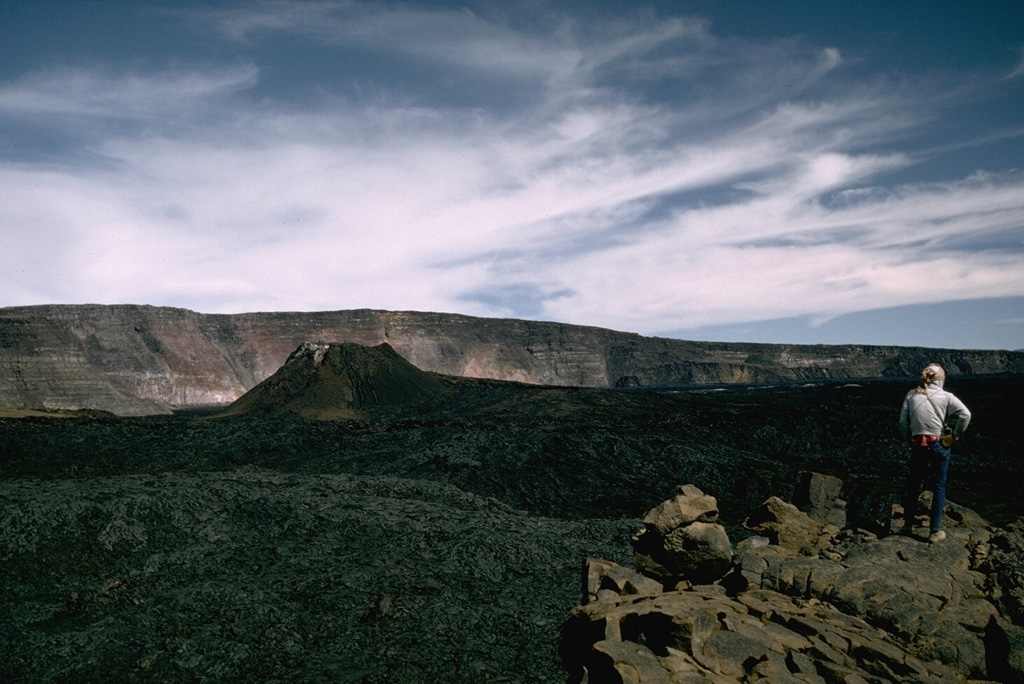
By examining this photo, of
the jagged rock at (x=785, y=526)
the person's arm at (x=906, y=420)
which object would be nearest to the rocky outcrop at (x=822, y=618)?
the jagged rock at (x=785, y=526)

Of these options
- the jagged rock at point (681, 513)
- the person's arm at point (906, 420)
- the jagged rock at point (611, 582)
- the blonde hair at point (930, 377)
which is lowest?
the jagged rock at point (611, 582)

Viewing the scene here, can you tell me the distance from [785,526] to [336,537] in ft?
24.0

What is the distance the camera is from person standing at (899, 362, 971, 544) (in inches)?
251

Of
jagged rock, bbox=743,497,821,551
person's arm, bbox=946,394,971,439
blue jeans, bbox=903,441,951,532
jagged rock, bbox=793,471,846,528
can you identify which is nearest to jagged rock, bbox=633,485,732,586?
jagged rock, bbox=743,497,821,551

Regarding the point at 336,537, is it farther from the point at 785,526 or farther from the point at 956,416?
the point at 956,416

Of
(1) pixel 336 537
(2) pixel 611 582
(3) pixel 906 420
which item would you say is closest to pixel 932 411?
(3) pixel 906 420

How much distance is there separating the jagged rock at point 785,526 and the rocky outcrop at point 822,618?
0.81m

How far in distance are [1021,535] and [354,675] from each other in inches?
295

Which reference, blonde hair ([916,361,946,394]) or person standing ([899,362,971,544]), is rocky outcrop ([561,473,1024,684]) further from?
blonde hair ([916,361,946,394])

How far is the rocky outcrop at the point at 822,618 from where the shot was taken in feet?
14.5

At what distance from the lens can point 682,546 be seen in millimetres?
6898

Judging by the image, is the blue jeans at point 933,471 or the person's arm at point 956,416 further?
the blue jeans at point 933,471

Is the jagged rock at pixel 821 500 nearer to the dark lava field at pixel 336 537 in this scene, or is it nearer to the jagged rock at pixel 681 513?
the dark lava field at pixel 336 537

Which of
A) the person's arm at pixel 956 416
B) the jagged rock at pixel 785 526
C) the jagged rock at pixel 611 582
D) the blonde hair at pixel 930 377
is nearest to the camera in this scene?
the person's arm at pixel 956 416
